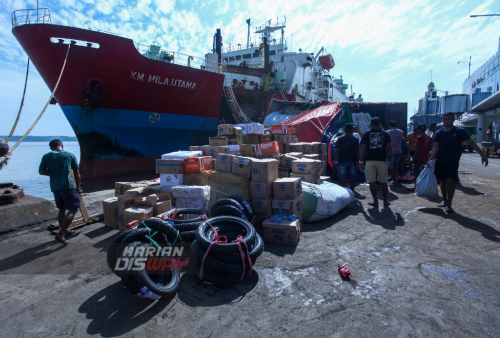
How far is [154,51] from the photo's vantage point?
44.5 ft

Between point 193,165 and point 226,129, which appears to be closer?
point 193,165

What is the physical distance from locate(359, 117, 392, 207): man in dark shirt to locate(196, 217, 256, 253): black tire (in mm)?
3483

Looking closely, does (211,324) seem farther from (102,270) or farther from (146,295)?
(102,270)

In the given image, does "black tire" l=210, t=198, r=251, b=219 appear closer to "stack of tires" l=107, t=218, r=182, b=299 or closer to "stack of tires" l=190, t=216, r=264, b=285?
"stack of tires" l=190, t=216, r=264, b=285

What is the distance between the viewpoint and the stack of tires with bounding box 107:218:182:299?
7.97ft

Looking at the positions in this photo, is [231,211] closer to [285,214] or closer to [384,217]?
[285,214]

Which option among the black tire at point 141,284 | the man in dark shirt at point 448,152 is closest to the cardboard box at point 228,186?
the black tire at point 141,284

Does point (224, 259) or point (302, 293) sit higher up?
point (224, 259)

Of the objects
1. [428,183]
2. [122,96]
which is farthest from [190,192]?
[122,96]

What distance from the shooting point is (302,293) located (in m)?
2.58

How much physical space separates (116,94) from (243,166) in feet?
32.8

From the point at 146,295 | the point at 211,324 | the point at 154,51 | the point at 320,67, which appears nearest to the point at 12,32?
the point at 154,51

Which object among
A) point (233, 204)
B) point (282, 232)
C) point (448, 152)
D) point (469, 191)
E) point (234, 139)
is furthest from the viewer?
point (234, 139)

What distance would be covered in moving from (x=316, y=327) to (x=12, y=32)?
15.6m
